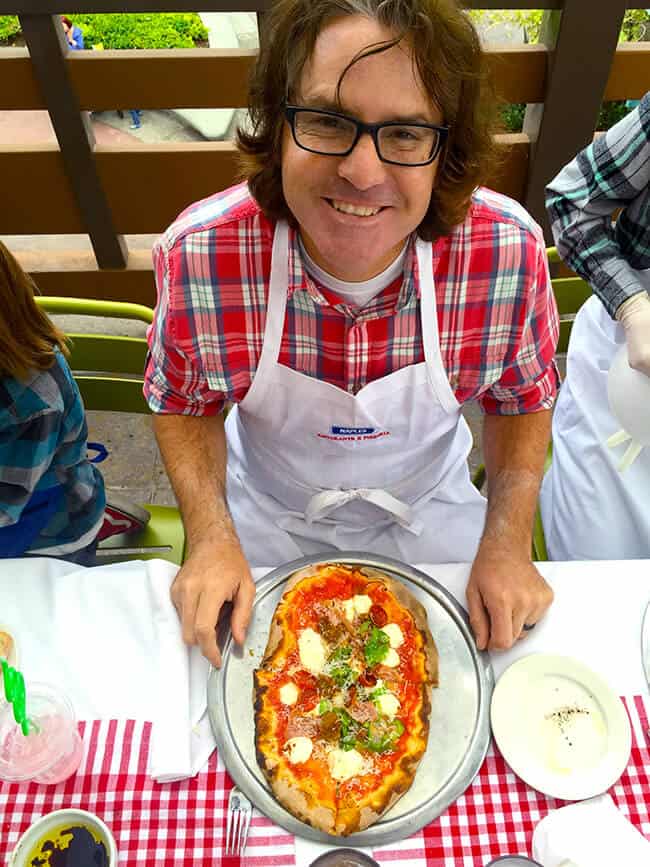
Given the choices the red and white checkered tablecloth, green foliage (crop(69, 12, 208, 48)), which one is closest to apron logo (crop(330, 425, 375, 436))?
the red and white checkered tablecloth

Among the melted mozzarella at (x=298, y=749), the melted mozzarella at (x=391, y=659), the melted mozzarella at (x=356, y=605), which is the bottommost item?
the melted mozzarella at (x=298, y=749)

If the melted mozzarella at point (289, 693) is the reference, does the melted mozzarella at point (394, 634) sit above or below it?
above

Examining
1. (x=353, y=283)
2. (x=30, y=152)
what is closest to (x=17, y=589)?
(x=353, y=283)

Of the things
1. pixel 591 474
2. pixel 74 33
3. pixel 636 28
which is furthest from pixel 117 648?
pixel 74 33

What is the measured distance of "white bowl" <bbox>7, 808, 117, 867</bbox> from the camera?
955 mm

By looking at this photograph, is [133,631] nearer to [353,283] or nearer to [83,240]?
[353,283]

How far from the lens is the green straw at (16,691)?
3.21 feet

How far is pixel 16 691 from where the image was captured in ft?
3.22

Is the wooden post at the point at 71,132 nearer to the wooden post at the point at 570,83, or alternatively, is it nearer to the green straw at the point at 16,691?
the wooden post at the point at 570,83

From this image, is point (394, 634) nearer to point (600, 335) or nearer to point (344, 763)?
point (344, 763)

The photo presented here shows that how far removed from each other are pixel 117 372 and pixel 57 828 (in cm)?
89

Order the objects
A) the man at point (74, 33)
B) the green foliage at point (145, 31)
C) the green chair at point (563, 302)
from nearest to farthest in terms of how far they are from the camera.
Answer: the green chair at point (563, 302) < the man at point (74, 33) < the green foliage at point (145, 31)

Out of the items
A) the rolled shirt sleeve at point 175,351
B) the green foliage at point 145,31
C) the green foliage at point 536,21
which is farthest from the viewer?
the green foliage at point 145,31

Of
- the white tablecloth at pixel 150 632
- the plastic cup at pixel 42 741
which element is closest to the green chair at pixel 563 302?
the white tablecloth at pixel 150 632
